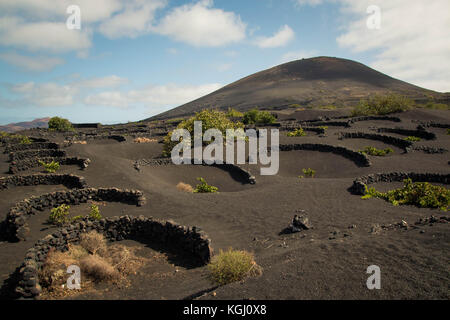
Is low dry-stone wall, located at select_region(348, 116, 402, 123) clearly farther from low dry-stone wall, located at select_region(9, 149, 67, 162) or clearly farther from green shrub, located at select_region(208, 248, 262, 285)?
green shrub, located at select_region(208, 248, 262, 285)

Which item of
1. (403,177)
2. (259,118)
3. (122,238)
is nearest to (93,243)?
(122,238)

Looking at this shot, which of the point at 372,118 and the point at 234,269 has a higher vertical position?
the point at 372,118

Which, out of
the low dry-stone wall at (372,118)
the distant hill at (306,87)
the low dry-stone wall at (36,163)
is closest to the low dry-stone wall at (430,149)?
the low dry-stone wall at (372,118)

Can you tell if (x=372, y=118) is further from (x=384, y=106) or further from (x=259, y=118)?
(x=259, y=118)

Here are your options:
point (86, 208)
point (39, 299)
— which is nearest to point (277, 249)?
point (39, 299)

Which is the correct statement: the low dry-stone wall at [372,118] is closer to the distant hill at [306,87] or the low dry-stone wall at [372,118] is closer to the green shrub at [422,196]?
the green shrub at [422,196]
